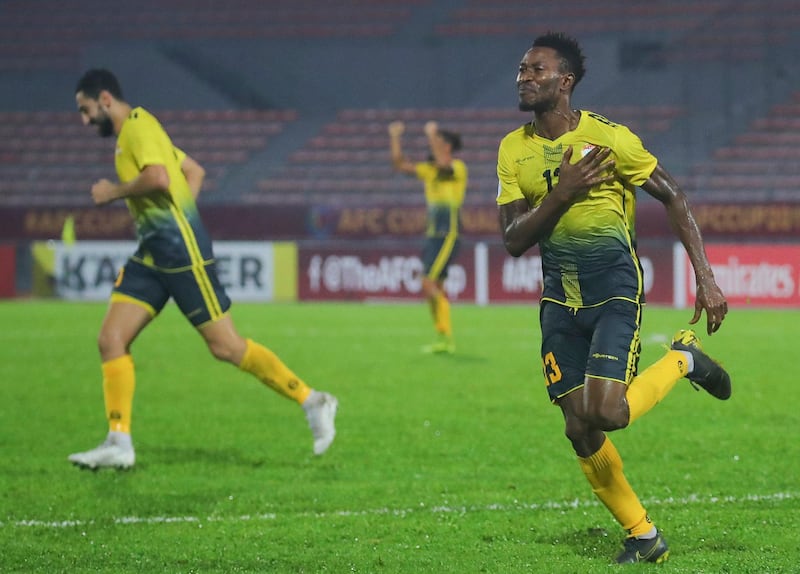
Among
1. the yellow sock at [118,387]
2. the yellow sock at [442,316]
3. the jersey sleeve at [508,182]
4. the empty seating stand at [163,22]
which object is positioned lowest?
the yellow sock at [442,316]

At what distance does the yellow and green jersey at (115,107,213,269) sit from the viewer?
721cm

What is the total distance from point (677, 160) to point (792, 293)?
26.6 ft

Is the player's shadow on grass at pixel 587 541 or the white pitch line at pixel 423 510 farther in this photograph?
the white pitch line at pixel 423 510

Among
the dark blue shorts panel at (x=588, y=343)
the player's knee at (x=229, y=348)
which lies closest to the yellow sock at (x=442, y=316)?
the player's knee at (x=229, y=348)

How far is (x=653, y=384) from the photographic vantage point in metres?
5.07

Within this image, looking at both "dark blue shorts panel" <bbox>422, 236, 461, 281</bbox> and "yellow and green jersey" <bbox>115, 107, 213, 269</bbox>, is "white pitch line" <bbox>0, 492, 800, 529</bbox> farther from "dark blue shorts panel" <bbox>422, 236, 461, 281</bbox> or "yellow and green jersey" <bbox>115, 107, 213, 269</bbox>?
"dark blue shorts panel" <bbox>422, 236, 461, 281</bbox>

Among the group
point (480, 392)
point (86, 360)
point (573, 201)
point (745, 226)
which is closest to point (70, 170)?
point (745, 226)

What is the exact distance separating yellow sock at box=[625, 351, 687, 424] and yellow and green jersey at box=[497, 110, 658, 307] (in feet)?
1.05

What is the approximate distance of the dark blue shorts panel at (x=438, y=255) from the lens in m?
14.4

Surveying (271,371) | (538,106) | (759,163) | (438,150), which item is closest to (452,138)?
(438,150)

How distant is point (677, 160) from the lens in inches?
1101

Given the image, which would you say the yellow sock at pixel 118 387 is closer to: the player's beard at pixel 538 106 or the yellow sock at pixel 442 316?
the player's beard at pixel 538 106

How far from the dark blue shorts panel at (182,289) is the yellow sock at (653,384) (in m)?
2.90

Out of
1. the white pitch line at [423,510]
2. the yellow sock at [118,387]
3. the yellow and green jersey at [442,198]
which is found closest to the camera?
the white pitch line at [423,510]
